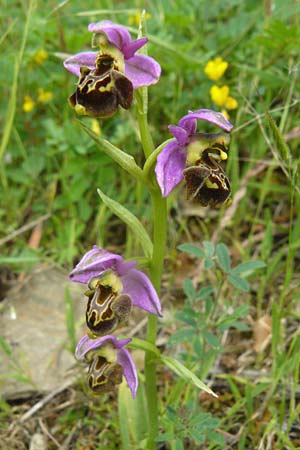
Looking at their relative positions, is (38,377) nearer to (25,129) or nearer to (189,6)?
(25,129)

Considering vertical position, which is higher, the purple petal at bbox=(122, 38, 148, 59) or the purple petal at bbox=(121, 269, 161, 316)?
the purple petal at bbox=(122, 38, 148, 59)

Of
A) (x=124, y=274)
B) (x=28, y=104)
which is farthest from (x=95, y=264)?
(x=28, y=104)

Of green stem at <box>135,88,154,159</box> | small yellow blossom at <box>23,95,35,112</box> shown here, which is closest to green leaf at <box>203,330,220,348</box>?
green stem at <box>135,88,154,159</box>

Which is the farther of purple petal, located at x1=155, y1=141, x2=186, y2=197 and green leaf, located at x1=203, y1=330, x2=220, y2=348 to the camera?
green leaf, located at x1=203, y1=330, x2=220, y2=348

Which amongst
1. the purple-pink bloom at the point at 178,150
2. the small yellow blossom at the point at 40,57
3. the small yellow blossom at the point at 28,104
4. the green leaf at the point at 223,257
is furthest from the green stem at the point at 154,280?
the small yellow blossom at the point at 40,57

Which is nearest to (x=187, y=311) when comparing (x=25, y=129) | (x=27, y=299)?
(x=27, y=299)

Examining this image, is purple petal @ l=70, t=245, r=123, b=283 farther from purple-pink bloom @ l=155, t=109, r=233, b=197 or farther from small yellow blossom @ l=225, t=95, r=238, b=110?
small yellow blossom @ l=225, t=95, r=238, b=110

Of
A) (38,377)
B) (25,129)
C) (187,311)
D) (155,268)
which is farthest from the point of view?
(25,129)
